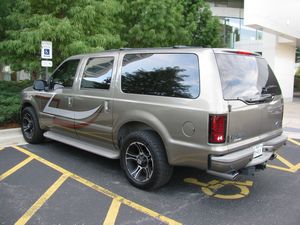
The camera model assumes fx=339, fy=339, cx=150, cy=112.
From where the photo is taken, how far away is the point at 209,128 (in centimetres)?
392

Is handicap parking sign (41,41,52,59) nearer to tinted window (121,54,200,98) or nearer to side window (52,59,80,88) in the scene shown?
side window (52,59,80,88)

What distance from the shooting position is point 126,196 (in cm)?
451

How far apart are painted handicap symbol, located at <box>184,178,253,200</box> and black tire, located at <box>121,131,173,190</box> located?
0.69 m

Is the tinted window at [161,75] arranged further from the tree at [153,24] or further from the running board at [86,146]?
the tree at [153,24]

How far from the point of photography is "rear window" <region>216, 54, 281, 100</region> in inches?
163

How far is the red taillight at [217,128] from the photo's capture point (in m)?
3.90

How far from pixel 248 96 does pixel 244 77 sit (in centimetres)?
27

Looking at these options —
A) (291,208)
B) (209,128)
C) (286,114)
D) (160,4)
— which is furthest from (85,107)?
(286,114)

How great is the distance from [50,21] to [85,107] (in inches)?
167

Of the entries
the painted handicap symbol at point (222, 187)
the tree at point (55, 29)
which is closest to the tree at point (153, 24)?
the tree at point (55, 29)

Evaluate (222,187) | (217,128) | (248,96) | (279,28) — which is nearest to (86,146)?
(222,187)

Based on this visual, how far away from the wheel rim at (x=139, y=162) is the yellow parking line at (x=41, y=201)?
3.43 feet

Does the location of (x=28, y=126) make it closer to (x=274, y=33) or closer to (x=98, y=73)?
(x=98, y=73)

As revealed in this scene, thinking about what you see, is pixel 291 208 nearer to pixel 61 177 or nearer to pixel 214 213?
pixel 214 213
